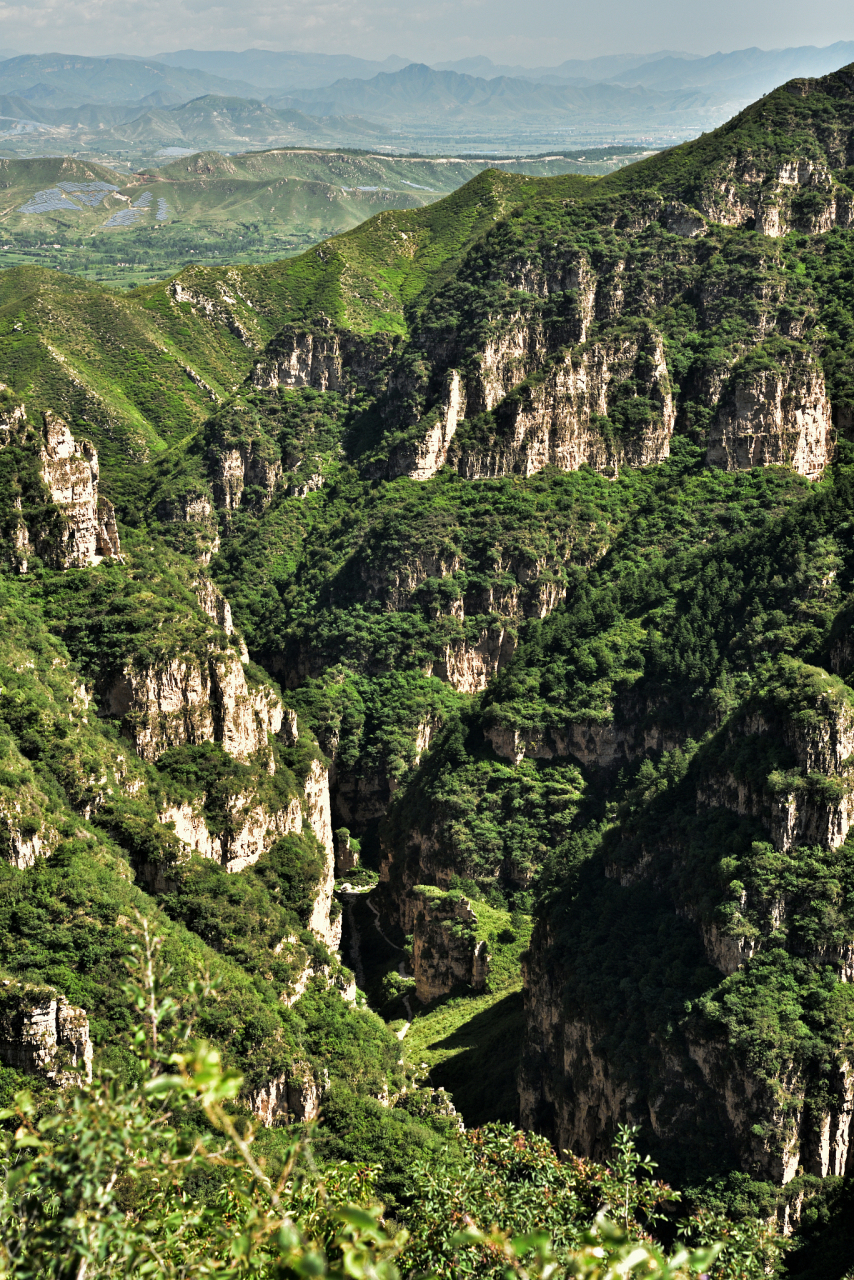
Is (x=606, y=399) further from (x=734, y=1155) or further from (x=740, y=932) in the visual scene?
(x=734, y=1155)

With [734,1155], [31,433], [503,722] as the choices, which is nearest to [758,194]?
[503,722]

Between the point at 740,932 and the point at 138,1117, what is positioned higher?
the point at 138,1117

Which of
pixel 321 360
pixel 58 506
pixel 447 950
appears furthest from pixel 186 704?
pixel 321 360

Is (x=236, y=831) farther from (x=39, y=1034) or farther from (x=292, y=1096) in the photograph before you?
(x=39, y=1034)

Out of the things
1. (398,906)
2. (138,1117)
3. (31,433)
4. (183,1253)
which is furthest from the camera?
(398,906)

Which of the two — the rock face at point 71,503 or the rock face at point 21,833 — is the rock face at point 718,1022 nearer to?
the rock face at point 21,833
